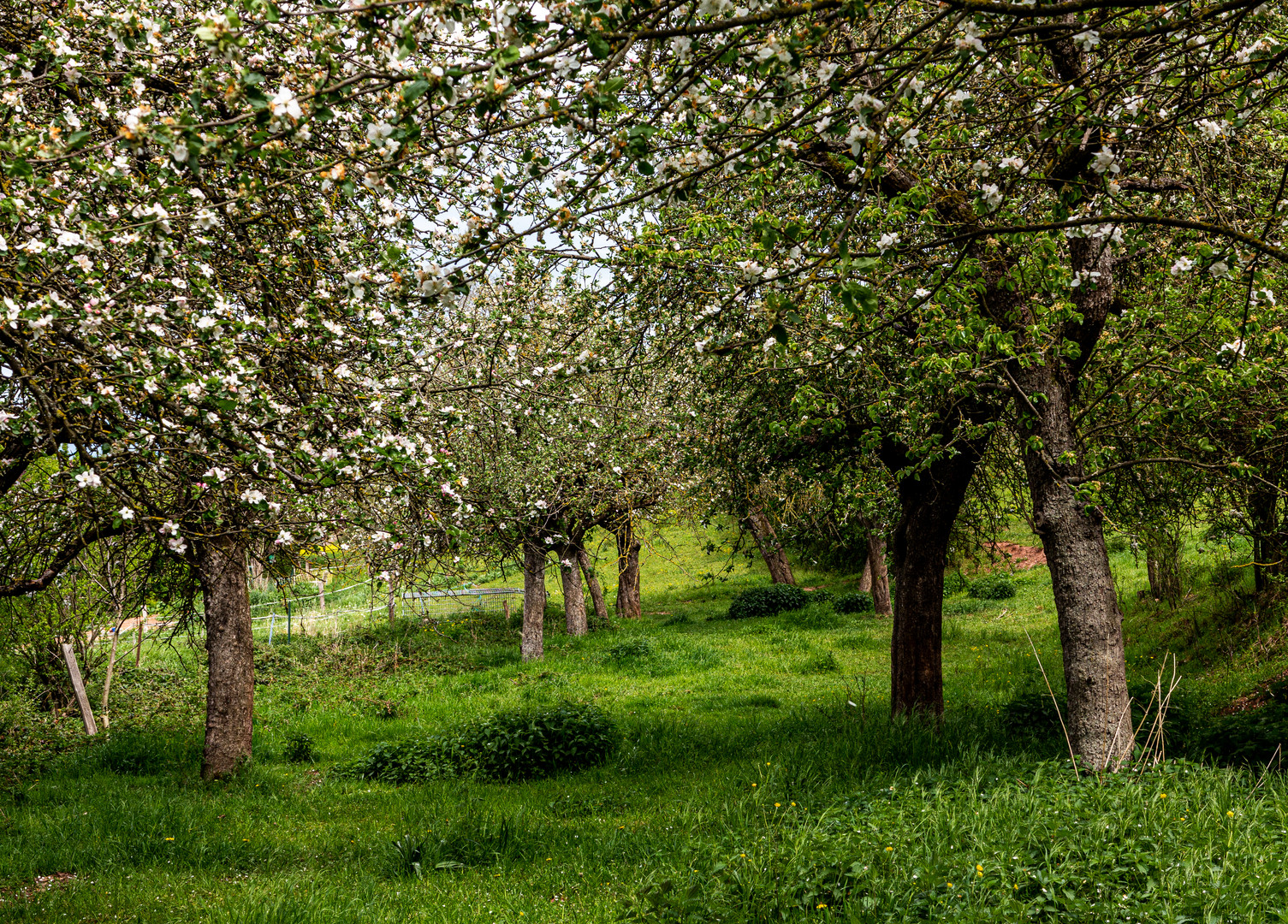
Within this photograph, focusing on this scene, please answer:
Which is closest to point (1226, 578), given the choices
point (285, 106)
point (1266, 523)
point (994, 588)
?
Result: point (1266, 523)

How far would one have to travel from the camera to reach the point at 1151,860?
4.36 meters

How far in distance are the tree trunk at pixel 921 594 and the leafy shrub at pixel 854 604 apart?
14.4m

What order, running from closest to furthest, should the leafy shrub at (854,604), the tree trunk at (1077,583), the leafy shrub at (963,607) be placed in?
the tree trunk at (1077,583)
the leafy shrub at (963,607)
the leafy shrub at (854,604)

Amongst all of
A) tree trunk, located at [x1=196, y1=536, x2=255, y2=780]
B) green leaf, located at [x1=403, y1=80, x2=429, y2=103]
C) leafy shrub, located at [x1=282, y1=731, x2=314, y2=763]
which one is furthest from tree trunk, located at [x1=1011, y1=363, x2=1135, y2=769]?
leafy shrub, located at [x1=282, y1=731, x2=314, y2=763]

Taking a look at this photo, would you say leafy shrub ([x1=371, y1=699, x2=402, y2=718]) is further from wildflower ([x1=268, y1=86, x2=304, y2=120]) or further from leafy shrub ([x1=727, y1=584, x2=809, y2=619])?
wildflower ([x1=268, y1=86, x2=304, y2=120])

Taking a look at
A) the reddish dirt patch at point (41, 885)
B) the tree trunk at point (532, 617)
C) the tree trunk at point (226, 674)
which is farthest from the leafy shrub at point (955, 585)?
the reddish dirt patch at point (41, 885)

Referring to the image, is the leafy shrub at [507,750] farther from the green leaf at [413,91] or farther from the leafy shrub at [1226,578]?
the leafy shrub at [1226,578]

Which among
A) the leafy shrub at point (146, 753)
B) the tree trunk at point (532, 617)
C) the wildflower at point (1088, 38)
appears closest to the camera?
the wildflower at point (1088, 38)

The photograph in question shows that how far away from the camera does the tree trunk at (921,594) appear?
9.98 m

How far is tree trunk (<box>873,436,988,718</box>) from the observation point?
998 cm

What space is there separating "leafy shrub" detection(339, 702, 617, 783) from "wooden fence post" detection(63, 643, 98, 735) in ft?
16.0

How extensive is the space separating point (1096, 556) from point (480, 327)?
18.9 ft

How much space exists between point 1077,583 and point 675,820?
4.04 m

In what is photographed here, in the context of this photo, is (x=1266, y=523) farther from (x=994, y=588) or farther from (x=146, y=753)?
(x=994, y=588)
